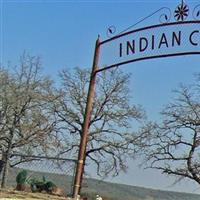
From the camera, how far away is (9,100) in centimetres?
3350

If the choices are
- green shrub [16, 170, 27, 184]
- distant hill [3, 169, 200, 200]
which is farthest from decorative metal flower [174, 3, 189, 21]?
distant hill [3, 169, 200, 200]

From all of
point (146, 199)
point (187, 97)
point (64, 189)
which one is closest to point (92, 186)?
point (146, 199)

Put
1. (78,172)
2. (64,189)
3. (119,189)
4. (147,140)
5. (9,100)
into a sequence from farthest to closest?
(119,189) < (147,140) < (9,100) < (64,189) < (78,172)

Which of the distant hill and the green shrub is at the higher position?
the distant hill

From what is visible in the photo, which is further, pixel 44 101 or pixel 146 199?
pixel 146 199

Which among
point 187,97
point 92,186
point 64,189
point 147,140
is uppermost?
point 187,97

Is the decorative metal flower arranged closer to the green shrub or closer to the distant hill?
the green shrub

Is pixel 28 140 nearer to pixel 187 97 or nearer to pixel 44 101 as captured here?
pixel 44 101

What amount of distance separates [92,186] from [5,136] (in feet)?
25.5

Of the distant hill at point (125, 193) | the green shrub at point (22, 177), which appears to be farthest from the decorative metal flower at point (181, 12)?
the distant hill at point (125, 193)

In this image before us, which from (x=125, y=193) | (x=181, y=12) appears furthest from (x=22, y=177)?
(x=125, y=193)

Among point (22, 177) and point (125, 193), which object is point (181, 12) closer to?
point (22, 177)

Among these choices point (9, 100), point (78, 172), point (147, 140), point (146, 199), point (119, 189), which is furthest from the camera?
point (119, 189)

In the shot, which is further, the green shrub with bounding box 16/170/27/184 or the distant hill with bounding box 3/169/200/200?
the distant hill with bounding box 3/169/200/200
